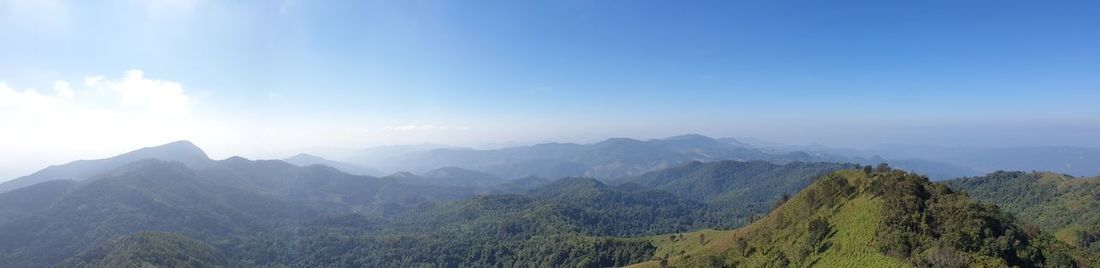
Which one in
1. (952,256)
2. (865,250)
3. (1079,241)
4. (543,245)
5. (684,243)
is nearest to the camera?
(952,256)

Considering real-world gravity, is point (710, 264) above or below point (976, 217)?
below

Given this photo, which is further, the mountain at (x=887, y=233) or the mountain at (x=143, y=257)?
the mountain at (x=143, y=257)

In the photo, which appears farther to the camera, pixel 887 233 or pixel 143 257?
pixel 143 257

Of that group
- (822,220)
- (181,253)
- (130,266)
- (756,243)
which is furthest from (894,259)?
(181,253)

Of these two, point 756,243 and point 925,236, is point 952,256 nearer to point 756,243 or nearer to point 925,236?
point 925,236

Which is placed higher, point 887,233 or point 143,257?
point 887,233

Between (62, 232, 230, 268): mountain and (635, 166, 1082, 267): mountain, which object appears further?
(62, 232, 230, 268): mountain

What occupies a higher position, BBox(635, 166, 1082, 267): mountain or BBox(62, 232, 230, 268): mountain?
BBox(635, 166, 1082, 267): mountain

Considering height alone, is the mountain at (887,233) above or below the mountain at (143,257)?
above
